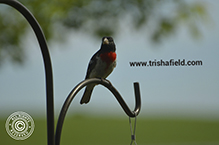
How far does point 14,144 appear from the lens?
4.18 m

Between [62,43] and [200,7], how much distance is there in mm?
1755

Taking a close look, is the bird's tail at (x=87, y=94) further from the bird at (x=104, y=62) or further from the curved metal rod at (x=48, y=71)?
the curved metal rod at (x=48, y=71)

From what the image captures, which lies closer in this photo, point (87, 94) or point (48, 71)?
point (48, 71)

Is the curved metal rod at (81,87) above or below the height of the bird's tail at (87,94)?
below

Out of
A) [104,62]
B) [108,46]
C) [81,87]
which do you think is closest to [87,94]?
[104,62]

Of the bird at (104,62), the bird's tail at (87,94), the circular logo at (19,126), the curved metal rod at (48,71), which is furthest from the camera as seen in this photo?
the circular logo at (19,126)

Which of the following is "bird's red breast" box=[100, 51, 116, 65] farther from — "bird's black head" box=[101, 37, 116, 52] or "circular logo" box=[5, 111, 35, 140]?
"circular logo" box=[5, 111, 35, 140]

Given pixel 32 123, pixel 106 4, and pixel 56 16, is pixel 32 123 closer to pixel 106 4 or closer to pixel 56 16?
pixel 56 16

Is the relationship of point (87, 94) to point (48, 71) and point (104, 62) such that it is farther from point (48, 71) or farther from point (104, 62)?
point (48, 71)

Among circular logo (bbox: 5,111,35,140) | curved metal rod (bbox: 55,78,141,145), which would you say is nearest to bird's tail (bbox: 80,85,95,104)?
curved metal rod (bbox: 55,78,141,145)

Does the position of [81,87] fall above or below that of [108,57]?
below

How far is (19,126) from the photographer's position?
3.73m

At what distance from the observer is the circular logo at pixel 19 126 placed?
12.1 ft

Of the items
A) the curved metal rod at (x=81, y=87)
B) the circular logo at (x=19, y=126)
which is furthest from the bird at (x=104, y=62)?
the circular logo at (x=19, y=126)
